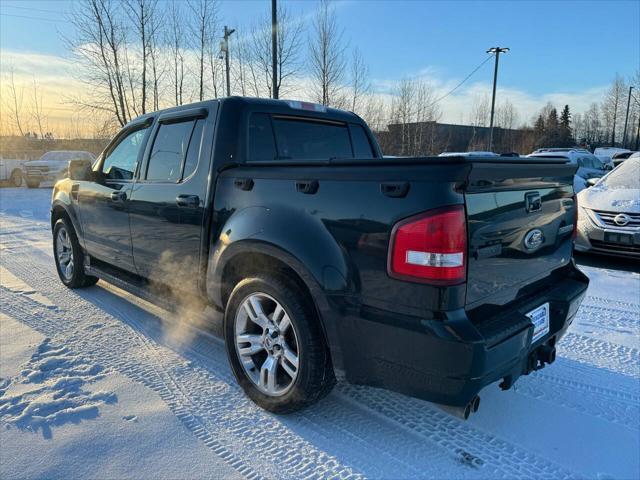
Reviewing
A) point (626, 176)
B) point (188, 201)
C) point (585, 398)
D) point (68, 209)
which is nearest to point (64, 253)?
point (68, 209)

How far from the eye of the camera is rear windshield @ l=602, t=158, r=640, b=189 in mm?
7094

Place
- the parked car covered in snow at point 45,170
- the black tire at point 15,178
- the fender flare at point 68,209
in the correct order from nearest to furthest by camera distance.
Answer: the fender flare at point 68,209 < the parked car covered in snow at point 45,170 < the black tire at point 15,178

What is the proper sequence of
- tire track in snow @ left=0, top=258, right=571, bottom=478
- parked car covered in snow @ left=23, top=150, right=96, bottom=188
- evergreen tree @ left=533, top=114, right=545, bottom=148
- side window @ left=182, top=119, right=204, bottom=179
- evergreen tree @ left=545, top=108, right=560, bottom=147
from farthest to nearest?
evergreen tree @ left=545, top=108, right=560, bottom=147 → evergreen tree @ left=533, top=114, right=545, bottom=148 → parked car covered in snow @ left=23, top=150, right=96, bottom=188 → side window @ left=182, top=119, right=204, bottom=179 → tire track in snow @ left=0, top=258, right=571, bottom=478

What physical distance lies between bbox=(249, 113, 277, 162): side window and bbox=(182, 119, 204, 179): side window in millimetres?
371

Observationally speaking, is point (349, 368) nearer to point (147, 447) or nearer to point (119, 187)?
point (147, 447)

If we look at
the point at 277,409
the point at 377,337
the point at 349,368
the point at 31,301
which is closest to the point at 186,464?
the point at 277,409

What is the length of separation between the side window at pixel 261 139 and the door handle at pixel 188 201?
471 millimetres

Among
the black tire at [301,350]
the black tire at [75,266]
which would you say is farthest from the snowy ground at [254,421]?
the black tire at [75,266]

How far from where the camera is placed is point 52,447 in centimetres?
233

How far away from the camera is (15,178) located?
77.1ft

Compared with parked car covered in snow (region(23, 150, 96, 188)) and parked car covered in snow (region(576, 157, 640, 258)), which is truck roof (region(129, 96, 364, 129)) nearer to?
parked car covered in snow (region(576, 157, 640, 258))

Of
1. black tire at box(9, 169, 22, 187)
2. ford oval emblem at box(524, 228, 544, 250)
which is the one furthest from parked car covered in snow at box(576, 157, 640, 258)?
black tire at box(9, 169, 22, 187)

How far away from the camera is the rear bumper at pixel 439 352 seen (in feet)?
6.24

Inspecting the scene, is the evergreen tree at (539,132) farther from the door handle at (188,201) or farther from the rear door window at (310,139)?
the door handle at (188,201)
